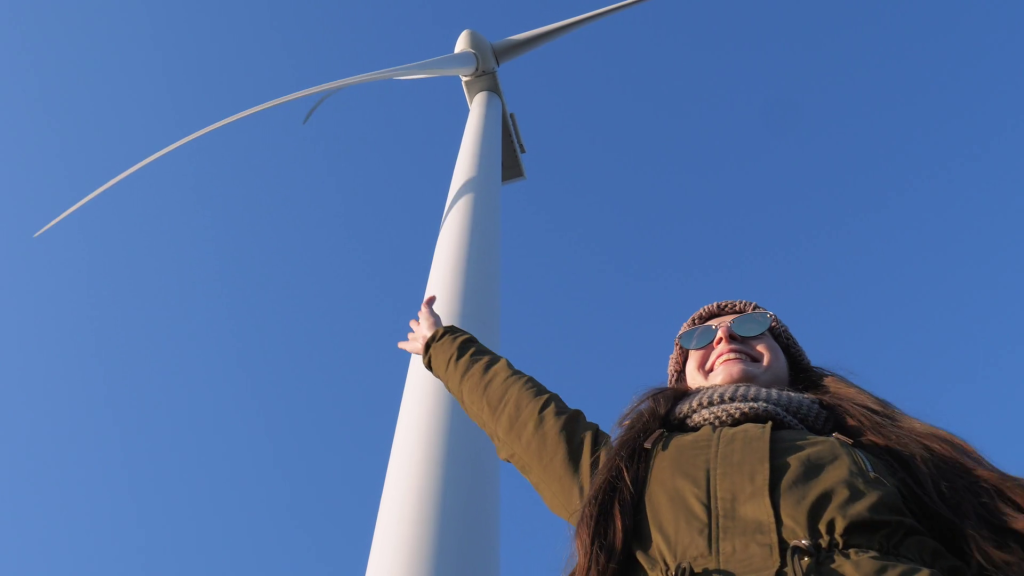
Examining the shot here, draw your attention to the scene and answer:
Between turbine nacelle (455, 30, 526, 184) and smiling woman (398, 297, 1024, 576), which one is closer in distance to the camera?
smiling woman (398, 297, 1024, 576)

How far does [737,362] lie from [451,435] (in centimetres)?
300

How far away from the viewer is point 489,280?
9.39 meters

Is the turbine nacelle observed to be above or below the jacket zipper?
above

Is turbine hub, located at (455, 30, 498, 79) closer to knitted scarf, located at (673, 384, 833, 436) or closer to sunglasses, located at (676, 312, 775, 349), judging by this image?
sunglasses, located at (676, 312, 775, 349)

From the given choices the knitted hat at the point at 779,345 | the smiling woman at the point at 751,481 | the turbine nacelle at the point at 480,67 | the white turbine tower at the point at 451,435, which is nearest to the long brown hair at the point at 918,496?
the smiling woman at the point at 751,481

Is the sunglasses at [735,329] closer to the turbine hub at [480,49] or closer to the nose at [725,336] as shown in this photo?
the nose at [725,336]

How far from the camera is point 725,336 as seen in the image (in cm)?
479

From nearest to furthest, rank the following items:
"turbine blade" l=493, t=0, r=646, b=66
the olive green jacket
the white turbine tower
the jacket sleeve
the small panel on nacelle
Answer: the olive green jacket < the jacket sleeve < the white turbine tower < "turbine blade" l=493, t=0, r=646, b=66 < the small panel on nacelle

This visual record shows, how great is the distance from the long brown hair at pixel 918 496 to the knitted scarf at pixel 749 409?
0.14 m

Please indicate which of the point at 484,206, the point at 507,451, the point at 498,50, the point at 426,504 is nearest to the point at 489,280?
the point at 484,206

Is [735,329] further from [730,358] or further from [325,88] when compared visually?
[325,88]

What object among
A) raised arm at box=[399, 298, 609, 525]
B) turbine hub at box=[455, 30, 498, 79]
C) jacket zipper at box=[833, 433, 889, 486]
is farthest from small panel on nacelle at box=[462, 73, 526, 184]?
jacket zipper at box=[833, 433, 889, 486]

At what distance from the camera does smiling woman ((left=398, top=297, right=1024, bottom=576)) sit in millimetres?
2936

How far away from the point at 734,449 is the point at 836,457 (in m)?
0.40
